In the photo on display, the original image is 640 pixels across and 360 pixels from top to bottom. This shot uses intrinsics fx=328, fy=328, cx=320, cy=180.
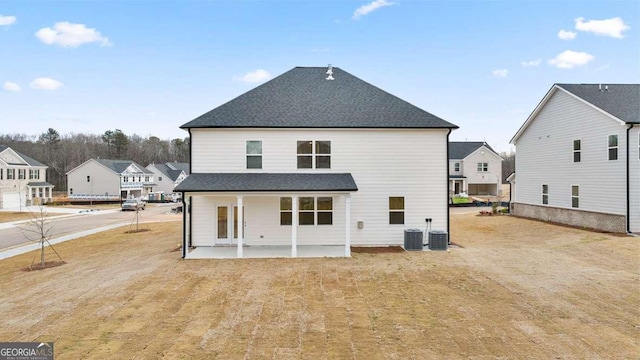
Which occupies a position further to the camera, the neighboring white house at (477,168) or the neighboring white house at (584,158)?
the neighboring white house at (477,168)

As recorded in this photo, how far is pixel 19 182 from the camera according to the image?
4731 centimetres

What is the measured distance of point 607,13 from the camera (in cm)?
1841

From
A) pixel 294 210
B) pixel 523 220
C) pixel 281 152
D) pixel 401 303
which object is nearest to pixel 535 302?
pixel 401 303

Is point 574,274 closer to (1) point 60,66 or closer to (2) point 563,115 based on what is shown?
(2) point 563,115

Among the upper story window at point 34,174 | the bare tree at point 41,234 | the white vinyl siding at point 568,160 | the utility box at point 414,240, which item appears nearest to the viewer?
the bare tree at point 41,234

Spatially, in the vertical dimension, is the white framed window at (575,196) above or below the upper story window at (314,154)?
below

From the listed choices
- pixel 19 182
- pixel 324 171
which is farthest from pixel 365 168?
pixel 19 182

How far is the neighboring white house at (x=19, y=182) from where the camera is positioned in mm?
44656

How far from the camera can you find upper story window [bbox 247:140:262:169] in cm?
1548

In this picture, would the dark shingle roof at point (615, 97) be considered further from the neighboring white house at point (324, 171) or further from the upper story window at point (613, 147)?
the neighboring white house at point (324, 171)

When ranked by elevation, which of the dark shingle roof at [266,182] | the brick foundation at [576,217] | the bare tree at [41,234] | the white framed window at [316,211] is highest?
the dark shingle roof at [266,182]

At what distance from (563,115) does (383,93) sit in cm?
1318

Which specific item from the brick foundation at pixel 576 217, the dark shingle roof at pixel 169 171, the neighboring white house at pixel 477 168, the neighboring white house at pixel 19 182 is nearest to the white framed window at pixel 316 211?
the brick foundation at pixel 576 217

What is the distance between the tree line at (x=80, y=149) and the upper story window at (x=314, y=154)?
86.0 meters
